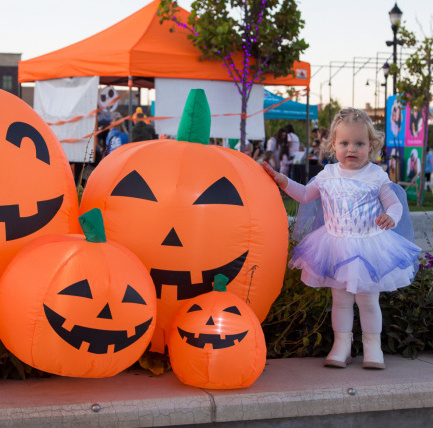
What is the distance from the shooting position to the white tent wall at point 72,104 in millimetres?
11320

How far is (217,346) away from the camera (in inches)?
122

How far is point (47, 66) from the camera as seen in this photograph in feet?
38.3

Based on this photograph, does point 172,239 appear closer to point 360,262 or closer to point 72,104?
point 360,262

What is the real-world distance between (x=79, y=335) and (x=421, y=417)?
176 cm

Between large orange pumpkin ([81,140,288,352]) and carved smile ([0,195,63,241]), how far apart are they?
28 cm

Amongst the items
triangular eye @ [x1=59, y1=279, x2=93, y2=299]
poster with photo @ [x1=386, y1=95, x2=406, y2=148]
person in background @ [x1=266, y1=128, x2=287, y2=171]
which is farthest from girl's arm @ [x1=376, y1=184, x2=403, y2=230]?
poster with photo @ [x1=386, y1=95, x2=406, y2=148]

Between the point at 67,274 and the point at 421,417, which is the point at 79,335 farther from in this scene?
the point at 421,417

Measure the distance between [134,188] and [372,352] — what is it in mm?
1583

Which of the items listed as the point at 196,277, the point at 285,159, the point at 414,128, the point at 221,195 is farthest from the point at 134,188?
the point at 414,128

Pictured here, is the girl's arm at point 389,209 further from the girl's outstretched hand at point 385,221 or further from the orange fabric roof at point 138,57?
the orange fabric roof at point 138,57

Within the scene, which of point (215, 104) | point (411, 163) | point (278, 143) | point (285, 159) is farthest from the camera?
point (411, 163)

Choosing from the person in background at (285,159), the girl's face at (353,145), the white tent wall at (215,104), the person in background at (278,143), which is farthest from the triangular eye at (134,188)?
the person in background at (278,143)

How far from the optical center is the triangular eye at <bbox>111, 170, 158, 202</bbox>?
3379 millimetres

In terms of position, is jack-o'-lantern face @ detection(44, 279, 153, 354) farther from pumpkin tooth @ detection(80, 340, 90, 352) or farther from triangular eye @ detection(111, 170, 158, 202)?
triangular eye @ detection(111, 170, 158, 202)
